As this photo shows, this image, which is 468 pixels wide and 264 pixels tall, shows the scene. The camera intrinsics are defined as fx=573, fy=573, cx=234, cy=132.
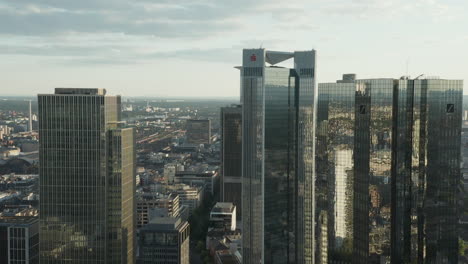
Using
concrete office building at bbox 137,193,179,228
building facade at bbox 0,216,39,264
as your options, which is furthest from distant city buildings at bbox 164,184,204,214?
building facade at bbox 0,216,39,264

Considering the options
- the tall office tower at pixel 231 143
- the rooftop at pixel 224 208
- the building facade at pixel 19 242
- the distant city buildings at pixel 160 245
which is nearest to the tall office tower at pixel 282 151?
the distant city buildings at pixel 160 245

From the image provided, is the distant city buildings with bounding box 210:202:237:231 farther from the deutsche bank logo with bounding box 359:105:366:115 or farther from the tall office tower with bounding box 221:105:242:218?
the deutsche bank logo with bounding box 359:105:366:115

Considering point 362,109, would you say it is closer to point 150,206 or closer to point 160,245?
point 160,245

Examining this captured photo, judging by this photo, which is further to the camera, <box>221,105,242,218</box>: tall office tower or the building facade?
<box>221,105,242,218</box>: tall office tower

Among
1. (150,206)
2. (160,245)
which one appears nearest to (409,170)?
(160,245)

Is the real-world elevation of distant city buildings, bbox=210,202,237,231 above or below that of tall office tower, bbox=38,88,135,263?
below

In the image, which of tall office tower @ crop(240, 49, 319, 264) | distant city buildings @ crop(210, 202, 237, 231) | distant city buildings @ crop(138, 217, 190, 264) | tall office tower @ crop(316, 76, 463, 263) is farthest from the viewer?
distant city buildings @ crop(210, 202, 237, 231)

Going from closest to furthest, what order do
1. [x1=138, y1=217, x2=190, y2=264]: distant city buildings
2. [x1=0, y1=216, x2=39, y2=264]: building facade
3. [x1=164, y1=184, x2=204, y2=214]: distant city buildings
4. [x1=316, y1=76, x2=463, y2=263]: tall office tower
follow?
[x1=316, y1=76, x2=463, y2=263]: tall office tower → [x1=0, y1=216, x2=39, y2=264]: building facade → [x1=138, y1=217, x2=190, y2=264]: distant city buildings → [x1=164, y1=184, x2=204, y2=214]: distant city buildings

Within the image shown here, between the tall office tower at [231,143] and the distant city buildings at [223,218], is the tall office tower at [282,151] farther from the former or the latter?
the tall office tower at [231,143]
